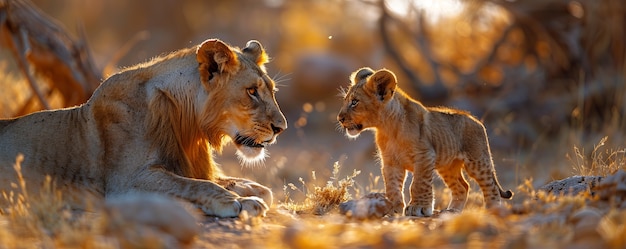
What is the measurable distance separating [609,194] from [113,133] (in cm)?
307

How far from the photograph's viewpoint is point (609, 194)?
4.81 meters

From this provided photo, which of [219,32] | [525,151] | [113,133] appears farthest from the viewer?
[219,32]

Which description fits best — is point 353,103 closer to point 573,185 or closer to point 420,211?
point 420,211

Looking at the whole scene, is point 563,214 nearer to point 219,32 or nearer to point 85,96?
point 85,96

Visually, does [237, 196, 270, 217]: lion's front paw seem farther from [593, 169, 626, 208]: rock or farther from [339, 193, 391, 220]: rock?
[593, 169, 626, 208]: rock

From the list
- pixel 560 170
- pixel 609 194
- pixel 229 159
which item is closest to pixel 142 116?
pixel 609 194

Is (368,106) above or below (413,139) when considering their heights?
above

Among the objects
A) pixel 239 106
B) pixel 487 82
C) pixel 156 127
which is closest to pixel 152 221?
pixel 156 127

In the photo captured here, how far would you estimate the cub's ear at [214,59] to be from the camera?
5379 millimetres

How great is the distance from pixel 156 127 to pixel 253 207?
0.96m

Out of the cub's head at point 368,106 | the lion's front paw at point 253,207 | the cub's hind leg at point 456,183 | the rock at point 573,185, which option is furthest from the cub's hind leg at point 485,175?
the lion's front paw at point 253,207

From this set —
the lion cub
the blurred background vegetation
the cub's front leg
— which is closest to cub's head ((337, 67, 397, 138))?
the lion cub

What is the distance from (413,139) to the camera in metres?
5.65

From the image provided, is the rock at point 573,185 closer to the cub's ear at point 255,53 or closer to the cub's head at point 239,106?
the cub's head at point 239,106
